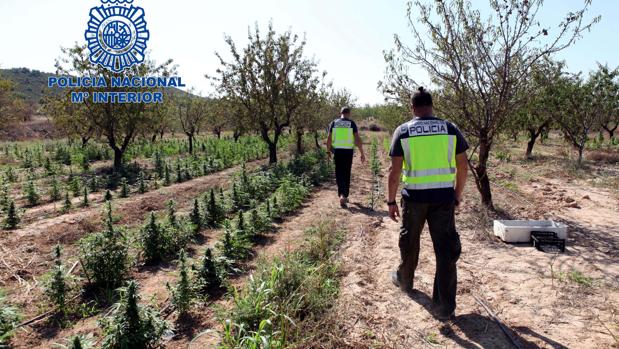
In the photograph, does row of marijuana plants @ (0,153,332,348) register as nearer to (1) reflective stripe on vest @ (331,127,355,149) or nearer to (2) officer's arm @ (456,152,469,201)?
(1) reflective stripe on vest @ (331,127,355,149)

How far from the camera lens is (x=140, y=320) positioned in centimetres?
305

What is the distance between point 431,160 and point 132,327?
2.96m

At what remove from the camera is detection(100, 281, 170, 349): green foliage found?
2.94 m

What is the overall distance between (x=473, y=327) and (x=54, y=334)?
3.95 meters

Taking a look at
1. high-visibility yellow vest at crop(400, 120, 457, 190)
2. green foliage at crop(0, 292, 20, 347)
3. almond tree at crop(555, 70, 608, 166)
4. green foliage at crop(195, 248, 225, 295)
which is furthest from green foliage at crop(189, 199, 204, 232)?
almond tree at crop(555, 70, 608, 166)

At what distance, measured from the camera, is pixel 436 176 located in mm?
3346

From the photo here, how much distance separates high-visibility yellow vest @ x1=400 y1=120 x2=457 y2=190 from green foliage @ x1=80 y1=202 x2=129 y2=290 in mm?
3619

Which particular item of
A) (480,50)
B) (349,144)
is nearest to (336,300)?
(349,144)

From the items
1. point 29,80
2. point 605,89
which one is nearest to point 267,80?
point 605,89

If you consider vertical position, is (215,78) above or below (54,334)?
above

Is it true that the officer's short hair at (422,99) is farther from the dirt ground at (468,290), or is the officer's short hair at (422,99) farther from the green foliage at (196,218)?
the green foliage at (196,218)

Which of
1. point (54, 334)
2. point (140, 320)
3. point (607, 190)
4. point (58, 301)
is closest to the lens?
point (140, 320)

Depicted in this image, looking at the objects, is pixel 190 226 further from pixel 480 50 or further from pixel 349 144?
pixel 480 50

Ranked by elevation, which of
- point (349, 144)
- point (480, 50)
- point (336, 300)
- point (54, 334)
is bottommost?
point (54, 334)
